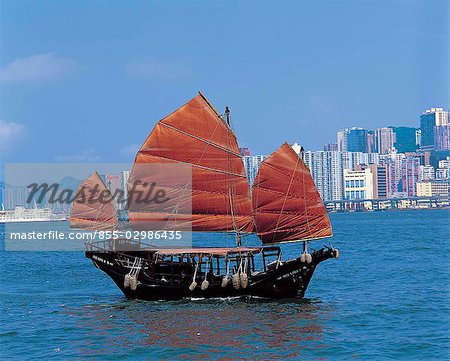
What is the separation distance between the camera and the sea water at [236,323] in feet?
88.7

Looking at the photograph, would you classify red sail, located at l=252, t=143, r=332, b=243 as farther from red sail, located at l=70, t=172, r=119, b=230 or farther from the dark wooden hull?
red sail, located at l=70, t=172, r=119, b=230

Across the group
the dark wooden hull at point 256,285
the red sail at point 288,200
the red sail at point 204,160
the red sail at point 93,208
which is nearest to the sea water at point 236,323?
the dark wooden hull at point 256,285

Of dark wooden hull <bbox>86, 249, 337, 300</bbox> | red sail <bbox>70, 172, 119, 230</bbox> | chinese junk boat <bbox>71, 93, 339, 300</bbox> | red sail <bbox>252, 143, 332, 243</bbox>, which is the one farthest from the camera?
red sail <bbox>70, 172, 119, 230</bbox>

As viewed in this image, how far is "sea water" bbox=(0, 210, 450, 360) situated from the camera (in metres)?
27.0

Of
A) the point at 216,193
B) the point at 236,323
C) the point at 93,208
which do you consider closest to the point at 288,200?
the point at 216,193

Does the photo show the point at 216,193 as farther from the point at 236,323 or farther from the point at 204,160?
the point at 236,323

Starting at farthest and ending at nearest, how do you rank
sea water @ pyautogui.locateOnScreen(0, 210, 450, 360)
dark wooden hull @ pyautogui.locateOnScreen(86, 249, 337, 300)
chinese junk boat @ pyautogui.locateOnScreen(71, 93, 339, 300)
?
1. chinese junk boat @ pyautogui.locateOnScreen(71, 93, 339, 300)
2. dark wooden hull @ pyautogui.locateOnScreen(86, 249, 337, 300)
3. sea water @ pyautogui.locateOnScreen(0, 210, 450, 360)

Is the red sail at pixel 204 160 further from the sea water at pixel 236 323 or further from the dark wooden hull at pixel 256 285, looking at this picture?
the sea water at pixel 236 323

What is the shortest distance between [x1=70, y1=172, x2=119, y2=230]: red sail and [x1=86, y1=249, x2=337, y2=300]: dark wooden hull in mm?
12985

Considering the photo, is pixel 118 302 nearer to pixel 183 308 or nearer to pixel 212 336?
pixel 183 308

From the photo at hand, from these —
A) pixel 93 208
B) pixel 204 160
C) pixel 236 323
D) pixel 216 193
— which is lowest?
pixel 236 323

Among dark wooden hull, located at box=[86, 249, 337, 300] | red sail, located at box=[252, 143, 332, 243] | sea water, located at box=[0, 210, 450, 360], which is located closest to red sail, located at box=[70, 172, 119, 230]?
sea water, located at box=[0, 210, 450, 360]

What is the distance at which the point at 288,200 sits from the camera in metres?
38.6

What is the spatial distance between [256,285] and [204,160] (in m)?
7.62
